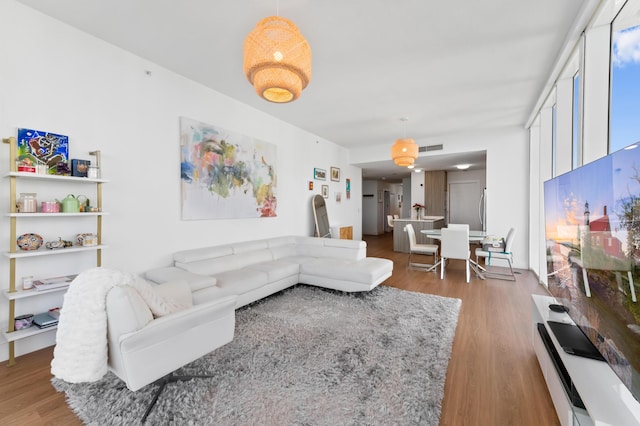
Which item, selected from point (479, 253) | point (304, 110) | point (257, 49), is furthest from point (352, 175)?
point (257, 49)

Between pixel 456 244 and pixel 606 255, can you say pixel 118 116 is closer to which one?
pixel 606 255

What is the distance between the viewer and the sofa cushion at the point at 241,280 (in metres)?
2.98

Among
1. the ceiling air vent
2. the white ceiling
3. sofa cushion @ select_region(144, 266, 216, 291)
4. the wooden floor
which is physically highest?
the white ceiling

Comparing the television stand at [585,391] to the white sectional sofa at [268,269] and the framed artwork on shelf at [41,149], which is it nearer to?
the white sectional sofa at [268,269]

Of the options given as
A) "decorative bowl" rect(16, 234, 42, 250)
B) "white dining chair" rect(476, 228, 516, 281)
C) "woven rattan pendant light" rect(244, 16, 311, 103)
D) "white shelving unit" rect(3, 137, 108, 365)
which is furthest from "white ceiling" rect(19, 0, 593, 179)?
"white dining chair" rect(476, 228, 516, 281)

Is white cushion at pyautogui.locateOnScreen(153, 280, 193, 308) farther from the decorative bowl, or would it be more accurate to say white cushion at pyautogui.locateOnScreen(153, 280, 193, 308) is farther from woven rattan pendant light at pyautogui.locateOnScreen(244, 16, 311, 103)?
woven rattan pendant light at pyautogui.locateOnScreen(244, 16, 311, 103)

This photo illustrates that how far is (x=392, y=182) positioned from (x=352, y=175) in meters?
5.85

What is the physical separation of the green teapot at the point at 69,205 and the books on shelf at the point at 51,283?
0.61m

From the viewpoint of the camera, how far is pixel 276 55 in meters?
1.73

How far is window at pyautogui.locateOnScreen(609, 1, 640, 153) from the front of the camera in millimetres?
1976

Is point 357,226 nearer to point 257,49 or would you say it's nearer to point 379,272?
point 379,272

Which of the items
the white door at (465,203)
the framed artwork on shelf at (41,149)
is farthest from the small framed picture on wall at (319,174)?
the white door at (465,203)

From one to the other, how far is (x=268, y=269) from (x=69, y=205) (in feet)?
7.02

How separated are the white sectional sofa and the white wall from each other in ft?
1.02
